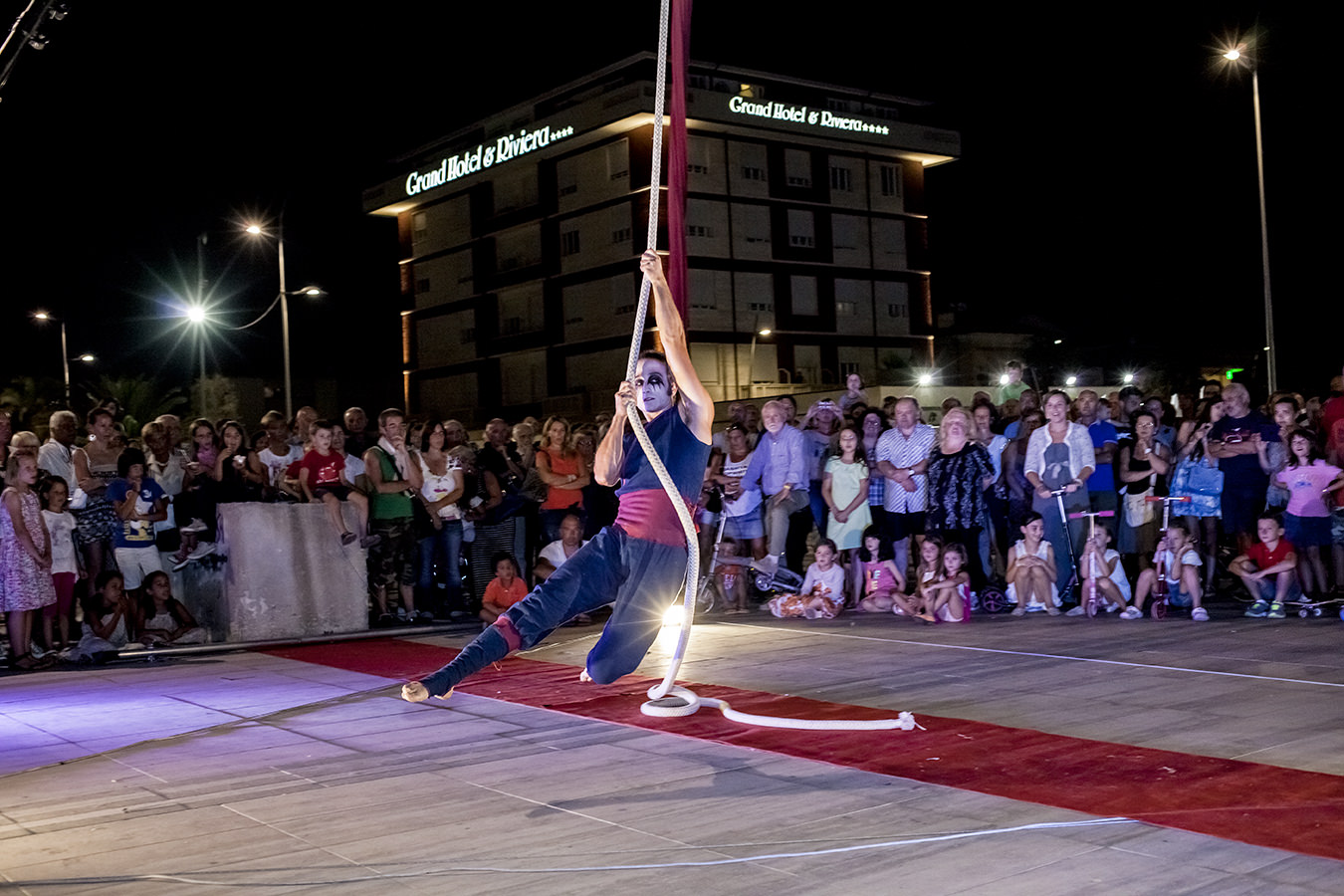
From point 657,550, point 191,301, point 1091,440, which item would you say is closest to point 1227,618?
point 1091,440

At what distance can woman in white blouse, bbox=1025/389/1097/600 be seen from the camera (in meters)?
11.1

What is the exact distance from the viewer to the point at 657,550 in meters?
6.12

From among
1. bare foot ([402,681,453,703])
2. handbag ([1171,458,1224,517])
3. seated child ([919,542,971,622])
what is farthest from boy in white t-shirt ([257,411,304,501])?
handbag ([1171,458,1224,517])

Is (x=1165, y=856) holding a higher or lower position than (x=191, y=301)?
lower

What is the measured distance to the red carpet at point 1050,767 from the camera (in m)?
4.49

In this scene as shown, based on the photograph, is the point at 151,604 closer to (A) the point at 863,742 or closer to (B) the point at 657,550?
(B) the point at 657,550

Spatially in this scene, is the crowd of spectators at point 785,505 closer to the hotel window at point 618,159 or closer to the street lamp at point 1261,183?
the street lamp at point 1261,183

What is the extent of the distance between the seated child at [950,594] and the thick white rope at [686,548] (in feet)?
14.1

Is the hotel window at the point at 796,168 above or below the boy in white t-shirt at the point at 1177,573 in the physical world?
above

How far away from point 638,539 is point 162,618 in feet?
21.6

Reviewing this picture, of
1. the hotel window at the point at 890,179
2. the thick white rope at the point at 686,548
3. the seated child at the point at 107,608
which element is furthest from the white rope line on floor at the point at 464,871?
the hotel window at the point at 890,179

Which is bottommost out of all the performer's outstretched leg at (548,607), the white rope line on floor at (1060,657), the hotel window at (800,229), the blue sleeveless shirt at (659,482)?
the white rope line on floor at (1060,657)

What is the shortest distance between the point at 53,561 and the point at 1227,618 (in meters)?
9.36

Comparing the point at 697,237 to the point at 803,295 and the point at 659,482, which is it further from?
the point at 659,482
